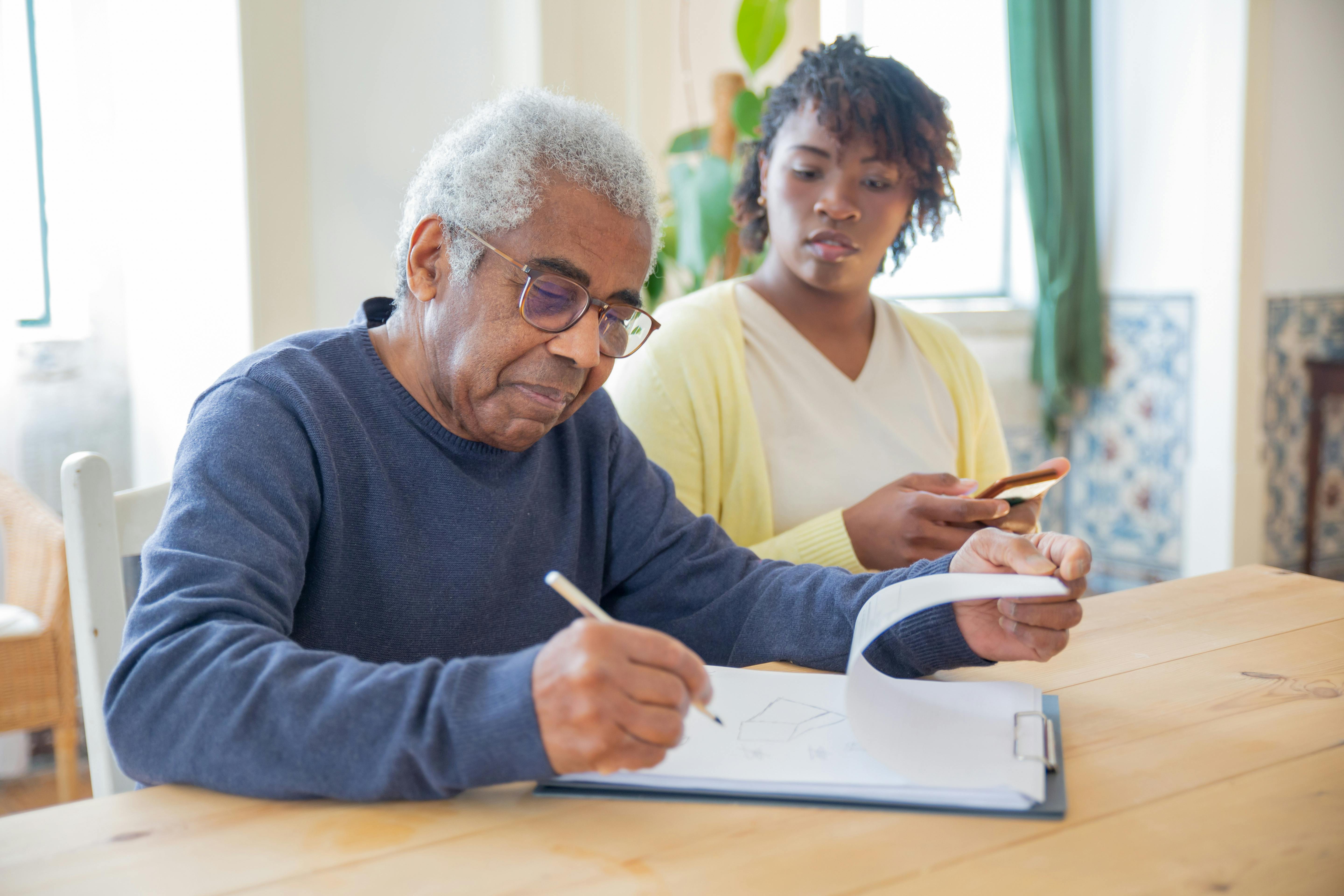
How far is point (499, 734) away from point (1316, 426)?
399 cm

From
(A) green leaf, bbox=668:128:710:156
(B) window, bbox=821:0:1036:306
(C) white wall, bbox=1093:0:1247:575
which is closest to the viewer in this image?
(A) green leaf, bbox=668:128:710:156

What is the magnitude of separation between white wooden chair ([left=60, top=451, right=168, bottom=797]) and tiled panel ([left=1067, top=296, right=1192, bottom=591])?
362 centimetres

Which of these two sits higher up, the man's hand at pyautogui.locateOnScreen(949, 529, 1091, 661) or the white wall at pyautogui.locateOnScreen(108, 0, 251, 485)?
the white wall at pyautogui.locateOnScreen(108, 0, 251, 485)

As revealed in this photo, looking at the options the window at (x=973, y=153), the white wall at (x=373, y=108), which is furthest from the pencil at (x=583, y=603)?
the window at (x=973, y=153)

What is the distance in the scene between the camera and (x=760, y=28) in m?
2.59

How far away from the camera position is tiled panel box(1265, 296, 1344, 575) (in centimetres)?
393

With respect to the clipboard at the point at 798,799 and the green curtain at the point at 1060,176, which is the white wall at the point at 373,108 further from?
the green curtain at the point at 1060,176

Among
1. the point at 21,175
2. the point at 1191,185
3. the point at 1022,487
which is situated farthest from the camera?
the point at 1191,185

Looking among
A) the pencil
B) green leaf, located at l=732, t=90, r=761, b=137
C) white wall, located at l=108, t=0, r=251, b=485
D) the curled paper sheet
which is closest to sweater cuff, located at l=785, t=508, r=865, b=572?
the curled paper sheet

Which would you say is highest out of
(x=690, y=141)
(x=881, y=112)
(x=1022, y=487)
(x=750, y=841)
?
(x=690, y=141)

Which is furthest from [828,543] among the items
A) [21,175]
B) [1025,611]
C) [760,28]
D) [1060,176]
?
[1060,176]

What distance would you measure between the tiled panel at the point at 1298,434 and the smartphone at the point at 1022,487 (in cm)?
291

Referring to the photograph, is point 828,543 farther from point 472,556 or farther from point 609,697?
point 609,697

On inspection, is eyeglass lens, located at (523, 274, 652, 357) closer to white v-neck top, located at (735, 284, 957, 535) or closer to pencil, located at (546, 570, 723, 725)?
pencil, located at (546, 570, 723, 725)
